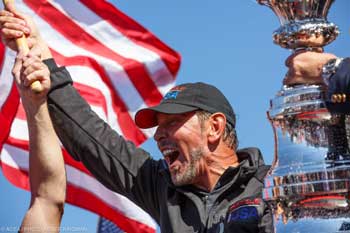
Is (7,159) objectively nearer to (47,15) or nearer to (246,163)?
(47,15)

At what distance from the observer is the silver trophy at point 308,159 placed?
289 centimetres

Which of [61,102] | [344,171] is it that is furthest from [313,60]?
[61,102]

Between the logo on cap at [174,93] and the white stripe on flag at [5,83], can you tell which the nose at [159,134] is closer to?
the logo on cap at [174,93]

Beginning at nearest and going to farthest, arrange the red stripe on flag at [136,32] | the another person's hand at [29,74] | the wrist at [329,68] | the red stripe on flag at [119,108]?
the wrist at [329,68], the another person's hand at [29,74], the red stripe on flag at [119,108], the red stripe on flag at [136,32]

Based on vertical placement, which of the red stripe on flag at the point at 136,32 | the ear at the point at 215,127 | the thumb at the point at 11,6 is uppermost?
the red stripe on flag at the point at 136,32

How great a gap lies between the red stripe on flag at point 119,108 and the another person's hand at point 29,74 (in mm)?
4529

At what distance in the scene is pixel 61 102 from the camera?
4477 millimetres

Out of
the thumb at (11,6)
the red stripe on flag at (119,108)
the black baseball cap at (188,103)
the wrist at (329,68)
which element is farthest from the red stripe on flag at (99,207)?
the wrist at (329,68)

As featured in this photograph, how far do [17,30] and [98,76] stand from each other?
464 centimetres

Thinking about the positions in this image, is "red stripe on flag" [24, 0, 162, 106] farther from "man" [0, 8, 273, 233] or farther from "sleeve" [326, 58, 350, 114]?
"sleeve" [326, 58, 350, 114]

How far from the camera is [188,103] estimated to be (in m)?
4.40

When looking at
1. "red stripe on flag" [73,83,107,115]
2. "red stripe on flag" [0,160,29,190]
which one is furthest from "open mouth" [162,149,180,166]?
"red stripe on flag" [73,83,107,115]

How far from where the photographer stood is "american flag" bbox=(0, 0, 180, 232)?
823 centimetres

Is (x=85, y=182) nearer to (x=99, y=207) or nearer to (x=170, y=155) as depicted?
(x=99, y=207)
